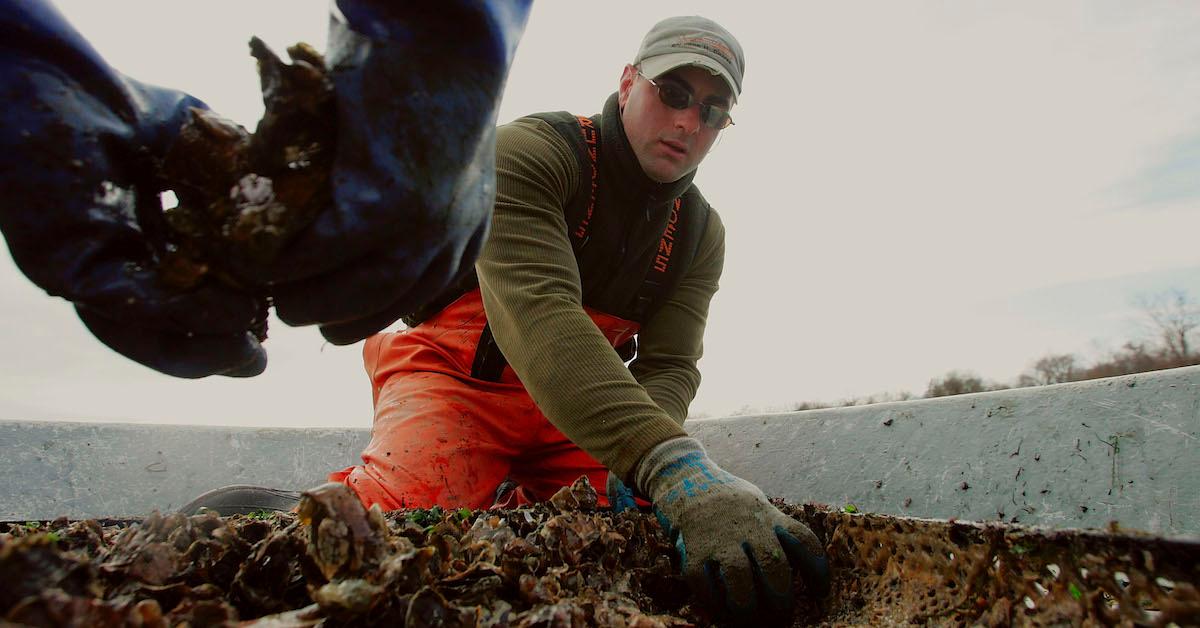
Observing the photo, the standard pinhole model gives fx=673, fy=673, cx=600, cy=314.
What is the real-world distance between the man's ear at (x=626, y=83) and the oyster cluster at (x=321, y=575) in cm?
206

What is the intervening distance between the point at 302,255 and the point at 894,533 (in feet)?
4.50

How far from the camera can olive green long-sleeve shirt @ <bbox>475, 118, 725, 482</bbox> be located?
2.10 m

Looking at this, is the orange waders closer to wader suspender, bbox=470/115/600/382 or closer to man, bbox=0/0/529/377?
wader suspender, bbox=470/115/600/382

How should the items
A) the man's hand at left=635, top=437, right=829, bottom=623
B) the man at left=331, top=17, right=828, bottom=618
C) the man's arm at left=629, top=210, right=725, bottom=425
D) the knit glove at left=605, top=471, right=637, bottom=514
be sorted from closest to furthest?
the man's hand at left=635, top=437, right=829, bottom=623 < the man at left=331, top=17, right=828, bottom=618 < the knit glove at left=605, top=471, right=637, bottom=514 < the man's arm at left=629, top=210, right=725, bottom=425

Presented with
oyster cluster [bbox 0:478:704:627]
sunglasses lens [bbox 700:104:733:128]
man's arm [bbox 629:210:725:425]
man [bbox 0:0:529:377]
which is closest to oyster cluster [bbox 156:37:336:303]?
man [bbox 0:0:529:377]

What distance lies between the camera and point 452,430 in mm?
2848

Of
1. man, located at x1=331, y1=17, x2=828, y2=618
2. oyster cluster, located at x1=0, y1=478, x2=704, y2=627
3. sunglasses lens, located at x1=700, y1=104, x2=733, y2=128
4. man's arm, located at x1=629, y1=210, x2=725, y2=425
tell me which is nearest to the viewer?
oyster cluster, located at x1=0, y1=478, x2=704, y2=627

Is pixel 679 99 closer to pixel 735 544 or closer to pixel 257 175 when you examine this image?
pixel 735 544

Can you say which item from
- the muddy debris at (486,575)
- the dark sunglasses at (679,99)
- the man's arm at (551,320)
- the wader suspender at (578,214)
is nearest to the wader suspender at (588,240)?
the wader suspender at (578,214)

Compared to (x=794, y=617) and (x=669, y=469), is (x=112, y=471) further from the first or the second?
(x=794, y=617)

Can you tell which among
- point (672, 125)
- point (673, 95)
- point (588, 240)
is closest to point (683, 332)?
point (588, 240)

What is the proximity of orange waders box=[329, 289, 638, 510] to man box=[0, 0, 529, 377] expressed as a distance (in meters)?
1.81

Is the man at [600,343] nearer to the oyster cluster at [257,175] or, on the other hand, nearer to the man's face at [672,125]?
the man's face at [672,125]

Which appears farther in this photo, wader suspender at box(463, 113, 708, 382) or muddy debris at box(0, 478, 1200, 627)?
wader suspender at box(463, 113, 708, 382)
